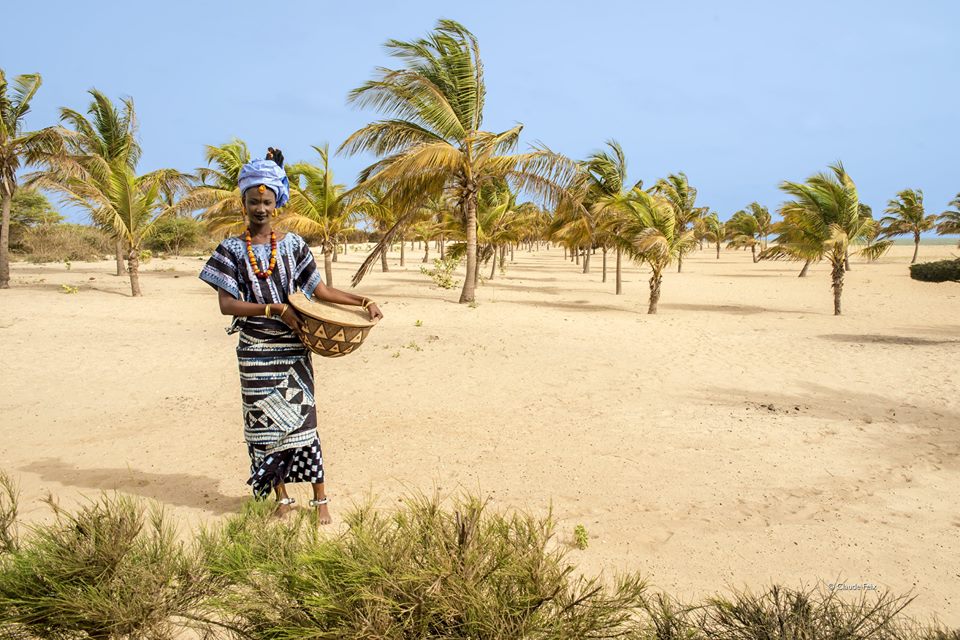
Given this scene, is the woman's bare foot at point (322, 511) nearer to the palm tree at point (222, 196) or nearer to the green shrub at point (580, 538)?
the green shrub at point (580, 538)

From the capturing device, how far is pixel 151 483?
4062 millimetres

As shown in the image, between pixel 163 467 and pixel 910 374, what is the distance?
353 inches

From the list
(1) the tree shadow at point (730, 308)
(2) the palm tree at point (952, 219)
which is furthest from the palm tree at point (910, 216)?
(1) the tree shadow at point (730, 308)

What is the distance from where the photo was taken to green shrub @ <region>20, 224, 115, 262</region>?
31.4m

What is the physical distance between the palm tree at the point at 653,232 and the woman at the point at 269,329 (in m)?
12.0

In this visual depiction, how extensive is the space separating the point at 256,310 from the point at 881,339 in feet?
38.3

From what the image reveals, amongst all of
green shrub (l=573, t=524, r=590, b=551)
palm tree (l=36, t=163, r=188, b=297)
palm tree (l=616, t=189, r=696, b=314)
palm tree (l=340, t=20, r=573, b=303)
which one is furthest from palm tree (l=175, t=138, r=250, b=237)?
green shrub (l=573, t=524, r=590, b=551)

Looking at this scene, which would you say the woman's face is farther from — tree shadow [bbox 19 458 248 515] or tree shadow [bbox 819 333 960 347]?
tree shadow [bbox 819 333 960 347]

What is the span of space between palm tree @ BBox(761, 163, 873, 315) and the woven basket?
1493cm

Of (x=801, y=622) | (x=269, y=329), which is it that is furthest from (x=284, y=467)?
(x=801, y=622)

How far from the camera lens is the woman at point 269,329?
3209 mm

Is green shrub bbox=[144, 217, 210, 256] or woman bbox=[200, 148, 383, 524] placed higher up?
green shrub bbox=[144, 217, 210, 256]

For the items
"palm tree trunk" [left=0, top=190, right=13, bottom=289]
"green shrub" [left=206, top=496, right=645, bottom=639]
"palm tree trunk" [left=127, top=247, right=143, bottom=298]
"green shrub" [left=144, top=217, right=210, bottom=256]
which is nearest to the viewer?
"green shrub" [left=206, top=496, right=645, bottom=639]

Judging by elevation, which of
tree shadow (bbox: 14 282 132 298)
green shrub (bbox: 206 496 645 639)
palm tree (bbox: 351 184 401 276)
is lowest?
green shrub (bbox: 206 496 645 639)
